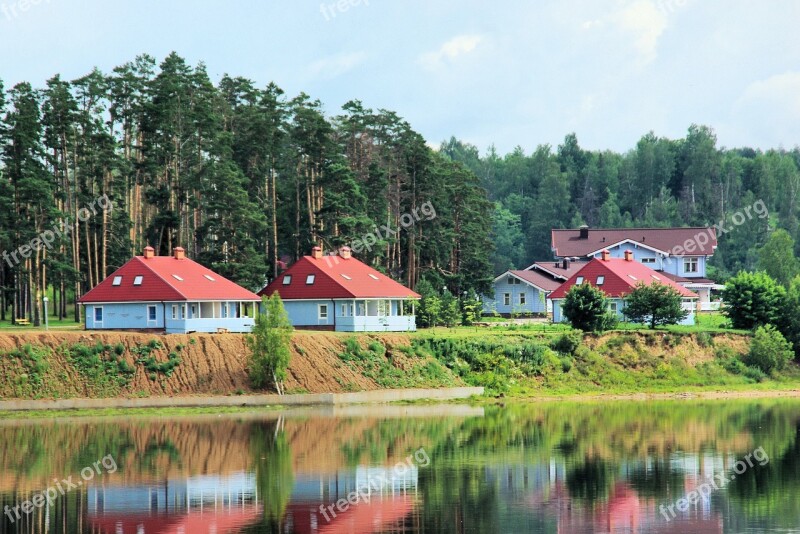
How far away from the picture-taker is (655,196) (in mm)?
155750

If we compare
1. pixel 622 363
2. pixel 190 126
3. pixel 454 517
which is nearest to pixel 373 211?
pixel 190 126

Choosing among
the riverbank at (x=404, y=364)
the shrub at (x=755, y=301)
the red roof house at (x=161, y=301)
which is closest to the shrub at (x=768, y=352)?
the riverbank at (x=404, y=364)

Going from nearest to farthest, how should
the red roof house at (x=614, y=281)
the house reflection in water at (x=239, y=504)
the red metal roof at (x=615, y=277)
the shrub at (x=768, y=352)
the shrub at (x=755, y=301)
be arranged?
the house reflection in water at (x=239, y=504), the shrub at (x=768, y=352), the shrub at (x=755, y=301), the red roof house at (x=614, y=281), the red metal roof at (x=615, y=277)

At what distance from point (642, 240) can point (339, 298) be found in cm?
4498

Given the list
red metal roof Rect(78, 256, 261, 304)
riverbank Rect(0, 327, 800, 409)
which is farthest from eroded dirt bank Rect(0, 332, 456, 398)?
red metal roof Rect(78, 256, 261, 304)

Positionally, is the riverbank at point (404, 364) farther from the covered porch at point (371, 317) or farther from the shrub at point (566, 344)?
the covered porch at point (371, 317)

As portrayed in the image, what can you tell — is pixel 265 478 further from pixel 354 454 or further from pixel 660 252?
pixel 660 252

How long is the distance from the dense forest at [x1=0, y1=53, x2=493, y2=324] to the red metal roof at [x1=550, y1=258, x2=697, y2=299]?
1156 centimetres

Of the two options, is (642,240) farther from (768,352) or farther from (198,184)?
(198,184)

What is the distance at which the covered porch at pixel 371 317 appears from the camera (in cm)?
7244

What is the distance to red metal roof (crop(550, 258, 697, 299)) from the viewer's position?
85.0 metres

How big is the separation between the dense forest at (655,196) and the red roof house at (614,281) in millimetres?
46333

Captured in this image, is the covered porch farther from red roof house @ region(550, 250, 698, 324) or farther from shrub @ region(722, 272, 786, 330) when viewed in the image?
shrub @ region(722, 272, 786, 330)

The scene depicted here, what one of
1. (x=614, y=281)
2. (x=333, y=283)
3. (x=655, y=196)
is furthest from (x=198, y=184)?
(x=655, y=196)
